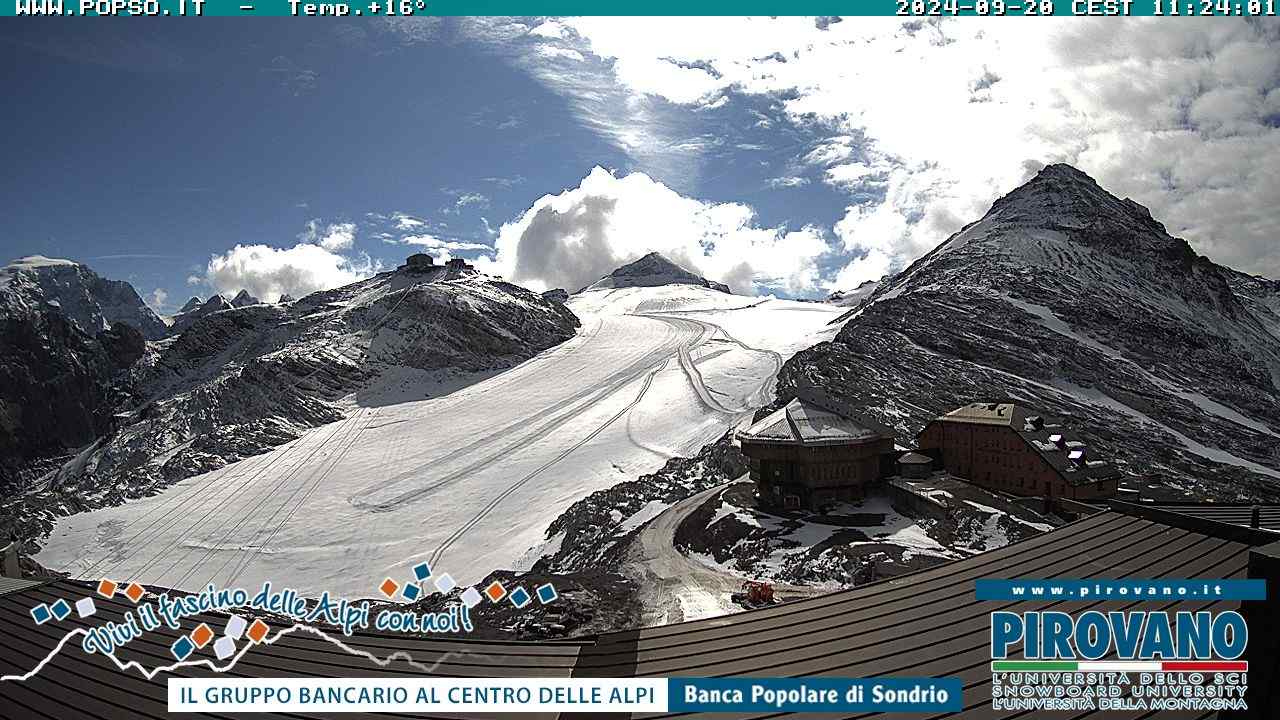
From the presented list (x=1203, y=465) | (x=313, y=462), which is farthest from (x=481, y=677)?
(x=1203, y=465)

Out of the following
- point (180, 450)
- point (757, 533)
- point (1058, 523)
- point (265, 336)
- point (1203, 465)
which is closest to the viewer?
point (1058, 523)

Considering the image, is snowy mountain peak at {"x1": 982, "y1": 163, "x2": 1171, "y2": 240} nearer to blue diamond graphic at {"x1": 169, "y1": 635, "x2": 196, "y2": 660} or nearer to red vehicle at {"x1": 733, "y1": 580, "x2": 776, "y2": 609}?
red vehicle at {"x1": 733, "y1": 580, "x2": 776, "y2": 609}

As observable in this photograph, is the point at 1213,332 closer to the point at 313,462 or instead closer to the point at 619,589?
the point at 619,589

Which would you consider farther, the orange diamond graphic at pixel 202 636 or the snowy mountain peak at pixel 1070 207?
the snowy mountain peak at pixel 1070 207

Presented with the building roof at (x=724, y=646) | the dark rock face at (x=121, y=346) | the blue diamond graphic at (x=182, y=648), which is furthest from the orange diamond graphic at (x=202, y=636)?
the dark rock face at (x=121, y=346)

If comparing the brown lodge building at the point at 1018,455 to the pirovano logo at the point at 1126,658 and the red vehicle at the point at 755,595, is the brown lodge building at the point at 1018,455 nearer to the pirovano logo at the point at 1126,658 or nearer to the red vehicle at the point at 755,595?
the red vehicle at the point at 755,595

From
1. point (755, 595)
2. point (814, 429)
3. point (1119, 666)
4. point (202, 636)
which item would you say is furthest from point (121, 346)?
point (1119, 666)
